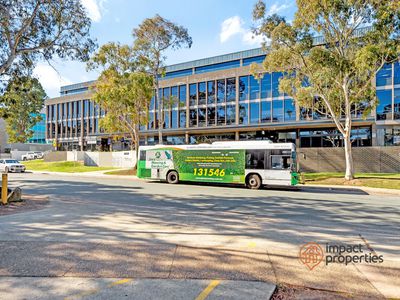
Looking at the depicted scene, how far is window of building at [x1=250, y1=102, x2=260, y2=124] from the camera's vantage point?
118ft

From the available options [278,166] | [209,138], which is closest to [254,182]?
[278,166]

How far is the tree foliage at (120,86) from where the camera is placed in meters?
24.6

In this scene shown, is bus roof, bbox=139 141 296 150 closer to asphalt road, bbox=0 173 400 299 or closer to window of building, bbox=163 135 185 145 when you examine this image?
asphalt road, bbox=0 173 400 299

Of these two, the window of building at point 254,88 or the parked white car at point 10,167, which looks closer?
the parked white car at point 10,167

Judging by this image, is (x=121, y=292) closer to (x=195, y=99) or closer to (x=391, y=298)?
(x=391, y=298)

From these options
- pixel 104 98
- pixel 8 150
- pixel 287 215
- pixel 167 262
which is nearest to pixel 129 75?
pixel 104 98

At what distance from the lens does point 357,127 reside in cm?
3275

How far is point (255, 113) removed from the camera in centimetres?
3634

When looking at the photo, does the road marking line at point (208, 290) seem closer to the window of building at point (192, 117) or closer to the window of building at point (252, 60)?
the window of building at point (192, 117)

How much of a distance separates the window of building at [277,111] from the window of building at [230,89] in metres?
5.94

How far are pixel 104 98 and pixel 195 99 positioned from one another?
18221mm

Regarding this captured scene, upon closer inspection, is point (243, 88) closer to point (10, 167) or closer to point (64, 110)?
point (10, 167)

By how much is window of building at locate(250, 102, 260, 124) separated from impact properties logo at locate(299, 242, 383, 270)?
3113cm

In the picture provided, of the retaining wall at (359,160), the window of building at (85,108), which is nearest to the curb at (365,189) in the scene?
the retaining wall at (359,160)
